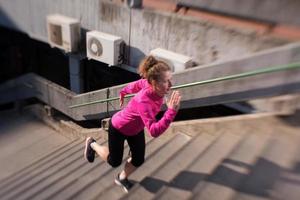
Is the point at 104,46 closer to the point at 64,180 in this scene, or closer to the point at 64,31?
the point at 64,31

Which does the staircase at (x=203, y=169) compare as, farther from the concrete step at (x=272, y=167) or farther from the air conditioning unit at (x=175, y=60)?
the air conditioning unit at (x=175, y=60)

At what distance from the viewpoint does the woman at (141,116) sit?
3.20 m

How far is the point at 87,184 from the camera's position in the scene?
436 cm

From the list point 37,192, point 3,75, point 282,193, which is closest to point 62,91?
point 37,192

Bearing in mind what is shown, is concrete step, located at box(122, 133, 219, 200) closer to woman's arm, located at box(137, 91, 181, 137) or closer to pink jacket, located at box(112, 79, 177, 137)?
pink jacket, located at box(112, 79, 177, 137)

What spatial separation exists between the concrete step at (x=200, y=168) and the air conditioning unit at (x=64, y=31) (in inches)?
167

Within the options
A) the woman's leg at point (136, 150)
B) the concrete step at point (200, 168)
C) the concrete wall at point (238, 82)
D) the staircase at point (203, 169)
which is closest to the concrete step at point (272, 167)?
the staircase at point (203, 169)

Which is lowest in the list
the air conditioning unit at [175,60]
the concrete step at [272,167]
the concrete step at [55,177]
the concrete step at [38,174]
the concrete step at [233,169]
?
the concrete step at [38,174]

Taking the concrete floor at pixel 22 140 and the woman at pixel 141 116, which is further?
the concrete floor at pixel 22 140

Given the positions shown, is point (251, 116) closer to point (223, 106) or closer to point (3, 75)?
point (223, 106)

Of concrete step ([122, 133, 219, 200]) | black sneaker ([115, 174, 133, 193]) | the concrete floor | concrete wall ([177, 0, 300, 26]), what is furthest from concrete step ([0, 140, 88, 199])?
concrete wall ([177, 0, 300, 26])

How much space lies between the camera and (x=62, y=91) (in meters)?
8.22

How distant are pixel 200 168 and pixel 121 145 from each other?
98 centimetres

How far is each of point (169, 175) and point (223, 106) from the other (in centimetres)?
261
